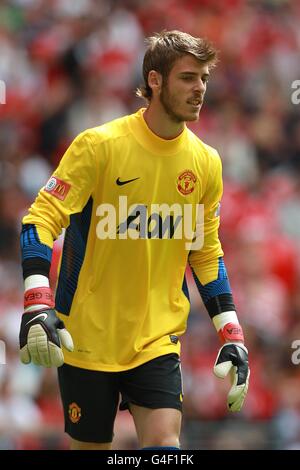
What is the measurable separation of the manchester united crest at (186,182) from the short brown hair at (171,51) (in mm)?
423

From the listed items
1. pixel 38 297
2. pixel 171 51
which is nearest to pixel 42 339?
pixel 38 297

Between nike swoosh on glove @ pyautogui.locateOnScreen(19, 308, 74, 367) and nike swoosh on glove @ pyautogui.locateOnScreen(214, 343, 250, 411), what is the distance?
0.89 metres

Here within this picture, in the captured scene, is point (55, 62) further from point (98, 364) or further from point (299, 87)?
point (98, 364)

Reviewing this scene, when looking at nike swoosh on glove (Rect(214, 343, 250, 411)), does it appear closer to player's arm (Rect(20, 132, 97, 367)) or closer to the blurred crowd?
player's arm (Rect(20, 132, 97, 367))

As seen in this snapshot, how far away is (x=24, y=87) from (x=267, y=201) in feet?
8.36

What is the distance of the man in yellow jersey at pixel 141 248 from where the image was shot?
5.62 meters

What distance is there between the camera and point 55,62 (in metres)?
11.6

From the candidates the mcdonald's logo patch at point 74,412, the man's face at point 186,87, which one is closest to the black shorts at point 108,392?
the mcdonald's logo patch at point 74,412

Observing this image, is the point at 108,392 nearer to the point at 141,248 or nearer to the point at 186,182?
→ the point at 141,248

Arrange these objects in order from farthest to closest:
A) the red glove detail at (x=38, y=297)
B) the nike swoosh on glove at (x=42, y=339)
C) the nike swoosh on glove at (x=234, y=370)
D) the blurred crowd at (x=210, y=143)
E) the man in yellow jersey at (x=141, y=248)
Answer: the blurred crowd at (x=210, y=143) < the nike swoosh on glove at (x=234, y=370) < the man in yellow jersey at (x=141, y=248) < the red glove detail at (x=38, y=297) < the nike swoosh on glove at (x=42, y=339)

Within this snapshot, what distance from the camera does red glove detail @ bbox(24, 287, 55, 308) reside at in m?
5.30

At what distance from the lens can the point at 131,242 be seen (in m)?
5.75

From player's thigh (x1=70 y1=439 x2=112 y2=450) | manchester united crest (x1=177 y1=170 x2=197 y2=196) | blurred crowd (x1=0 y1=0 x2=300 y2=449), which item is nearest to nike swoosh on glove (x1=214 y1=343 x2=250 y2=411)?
player's thigh (x1=70 y1=439 x2=112 y2=450)

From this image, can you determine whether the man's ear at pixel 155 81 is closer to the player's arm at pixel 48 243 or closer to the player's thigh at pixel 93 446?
the player's arm at pixel 48 243
